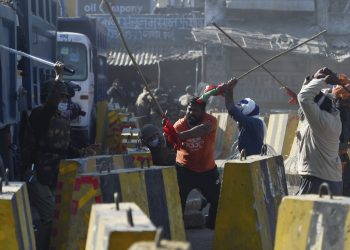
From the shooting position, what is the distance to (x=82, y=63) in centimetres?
1631

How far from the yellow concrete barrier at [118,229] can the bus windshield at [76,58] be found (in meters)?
11.8

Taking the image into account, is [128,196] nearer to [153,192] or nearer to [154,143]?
[153,192]

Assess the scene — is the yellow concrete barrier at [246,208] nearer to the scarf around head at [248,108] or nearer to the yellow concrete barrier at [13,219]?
the scarf around head at [248,108]

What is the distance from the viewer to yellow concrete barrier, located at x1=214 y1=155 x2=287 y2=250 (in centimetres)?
734

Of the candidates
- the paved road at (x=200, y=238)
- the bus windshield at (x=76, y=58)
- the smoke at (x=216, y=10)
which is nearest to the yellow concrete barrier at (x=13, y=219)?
the paved road at (x=200, y=238)

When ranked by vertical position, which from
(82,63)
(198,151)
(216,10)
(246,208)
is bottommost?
(246,208)

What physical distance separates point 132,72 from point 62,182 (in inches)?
1046

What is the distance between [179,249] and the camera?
3.02 meters

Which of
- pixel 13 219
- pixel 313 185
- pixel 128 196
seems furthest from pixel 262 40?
pixel 13 219

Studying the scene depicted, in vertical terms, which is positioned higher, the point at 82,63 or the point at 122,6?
the point at 82,63

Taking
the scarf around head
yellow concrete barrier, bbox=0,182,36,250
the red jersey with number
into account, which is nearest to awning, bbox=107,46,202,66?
the scarf around head

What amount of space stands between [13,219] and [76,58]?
11339mm

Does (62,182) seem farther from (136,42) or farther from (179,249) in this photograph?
(136,42)

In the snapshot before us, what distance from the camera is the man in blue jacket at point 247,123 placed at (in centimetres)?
933
